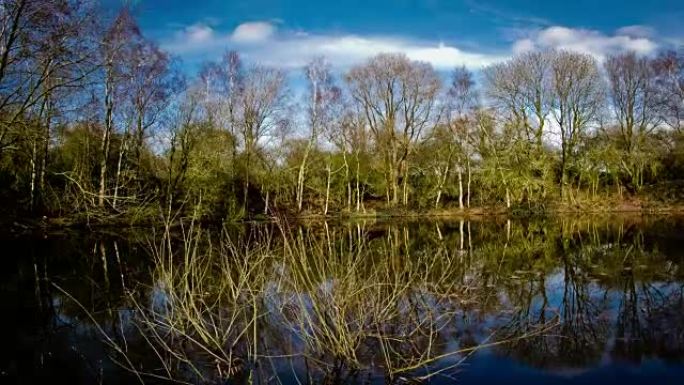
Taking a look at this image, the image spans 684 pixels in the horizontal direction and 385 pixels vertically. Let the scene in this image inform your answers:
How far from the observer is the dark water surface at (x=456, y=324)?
7000 mm

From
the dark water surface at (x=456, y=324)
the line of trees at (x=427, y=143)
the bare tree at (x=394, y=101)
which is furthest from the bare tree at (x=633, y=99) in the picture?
the dark water surface at (x=456, y=324)

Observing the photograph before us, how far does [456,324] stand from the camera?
8961 millimetres

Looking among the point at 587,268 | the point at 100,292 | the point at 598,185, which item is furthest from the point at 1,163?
the point at 598,185

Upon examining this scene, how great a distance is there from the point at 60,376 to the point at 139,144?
28035mm

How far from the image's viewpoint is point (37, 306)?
1147cm

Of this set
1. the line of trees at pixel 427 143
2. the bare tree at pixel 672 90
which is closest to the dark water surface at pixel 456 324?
the line of trees at pixel 427 143

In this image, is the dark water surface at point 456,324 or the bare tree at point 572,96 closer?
the dark water surface at point 456,324

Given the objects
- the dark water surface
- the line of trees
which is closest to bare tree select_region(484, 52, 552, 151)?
the line of trees

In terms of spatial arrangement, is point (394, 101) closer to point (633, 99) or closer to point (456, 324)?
point (633, 99)

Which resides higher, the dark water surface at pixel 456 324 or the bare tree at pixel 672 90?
the bare tree at pixel 672 90

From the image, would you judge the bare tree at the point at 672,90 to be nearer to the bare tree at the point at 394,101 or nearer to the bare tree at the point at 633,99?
the bare tree at the point at 633,99

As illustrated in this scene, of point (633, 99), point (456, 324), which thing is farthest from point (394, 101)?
point (456, 324)

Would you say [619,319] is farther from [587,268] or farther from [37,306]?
[37,306]

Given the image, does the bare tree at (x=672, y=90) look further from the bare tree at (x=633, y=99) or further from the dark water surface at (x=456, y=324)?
the dark water surface at (x=456, y=324)
